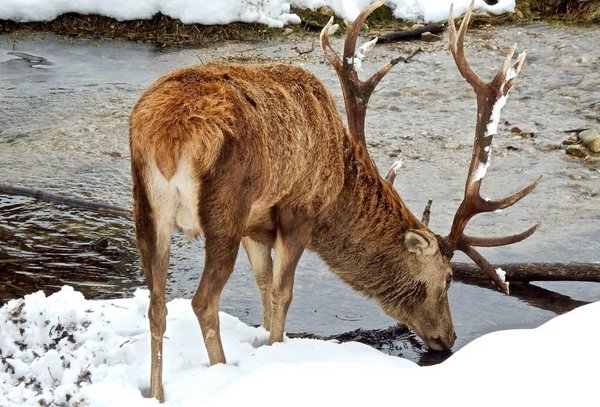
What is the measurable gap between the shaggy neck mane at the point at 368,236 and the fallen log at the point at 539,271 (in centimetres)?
79

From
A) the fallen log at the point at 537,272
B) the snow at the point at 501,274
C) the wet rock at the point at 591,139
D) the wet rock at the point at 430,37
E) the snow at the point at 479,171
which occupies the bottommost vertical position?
the fallen log at the point at 537,272

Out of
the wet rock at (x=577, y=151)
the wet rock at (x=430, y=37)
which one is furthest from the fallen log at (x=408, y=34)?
the wet rock at (x=577, y=151)

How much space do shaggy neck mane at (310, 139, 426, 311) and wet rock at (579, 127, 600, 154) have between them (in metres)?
3.81

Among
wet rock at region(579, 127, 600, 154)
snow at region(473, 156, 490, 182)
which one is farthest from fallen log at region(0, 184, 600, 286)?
wet rock at region(579, 127, 600, 154)

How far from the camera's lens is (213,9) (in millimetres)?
13188

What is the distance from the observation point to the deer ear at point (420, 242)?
637 cm

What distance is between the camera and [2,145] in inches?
379

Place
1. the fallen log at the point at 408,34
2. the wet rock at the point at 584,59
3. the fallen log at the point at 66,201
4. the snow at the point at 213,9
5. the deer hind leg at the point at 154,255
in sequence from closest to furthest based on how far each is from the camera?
1. the deer hind leg at the point at 154,255
2. the fallen log at the point at 66,201
3. the wet rock at the point at 584,59
4. the fallen log at the point at 408,34
5. the snow at the point at 213,9

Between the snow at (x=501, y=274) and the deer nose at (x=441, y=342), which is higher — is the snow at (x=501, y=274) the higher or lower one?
the higher one

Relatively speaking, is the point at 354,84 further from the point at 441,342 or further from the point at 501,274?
the point at 441,342

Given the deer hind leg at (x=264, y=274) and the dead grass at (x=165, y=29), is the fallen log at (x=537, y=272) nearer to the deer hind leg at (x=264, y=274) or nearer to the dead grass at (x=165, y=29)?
the deer hind leg at (x=264, y=274)

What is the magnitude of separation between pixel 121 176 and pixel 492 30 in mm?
6229

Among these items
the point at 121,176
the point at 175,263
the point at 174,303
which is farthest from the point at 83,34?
the point at 174,303

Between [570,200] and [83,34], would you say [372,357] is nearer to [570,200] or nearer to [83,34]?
[570,200]
